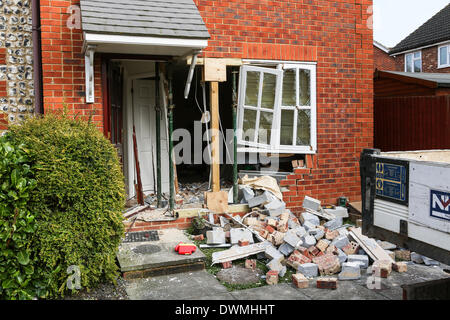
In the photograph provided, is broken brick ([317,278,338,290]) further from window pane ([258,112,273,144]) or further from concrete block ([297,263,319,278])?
window pane ([258,112,273,144])

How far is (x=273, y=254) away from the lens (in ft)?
17.1

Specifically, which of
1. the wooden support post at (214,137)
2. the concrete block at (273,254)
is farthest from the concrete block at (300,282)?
the wooden support post at (214,137)

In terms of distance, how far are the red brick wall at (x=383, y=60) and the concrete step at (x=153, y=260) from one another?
84.5ft

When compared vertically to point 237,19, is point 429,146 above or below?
below

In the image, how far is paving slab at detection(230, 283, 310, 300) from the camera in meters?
4.29

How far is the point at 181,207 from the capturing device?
22.0 ft

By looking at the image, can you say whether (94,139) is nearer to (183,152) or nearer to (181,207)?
(181,207)

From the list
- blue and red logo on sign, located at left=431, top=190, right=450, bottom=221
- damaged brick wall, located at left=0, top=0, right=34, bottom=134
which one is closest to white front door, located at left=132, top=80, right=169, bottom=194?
damaged brick wall, located at left=0, top=0, right=34, bottom=134

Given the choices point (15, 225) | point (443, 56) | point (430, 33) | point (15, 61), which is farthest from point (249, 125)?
point (430, 33)

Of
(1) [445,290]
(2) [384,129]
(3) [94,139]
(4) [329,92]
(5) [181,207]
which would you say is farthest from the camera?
(2) [384,129]

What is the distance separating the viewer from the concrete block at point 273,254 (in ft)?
16.9

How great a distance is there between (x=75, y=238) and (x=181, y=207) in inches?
104
